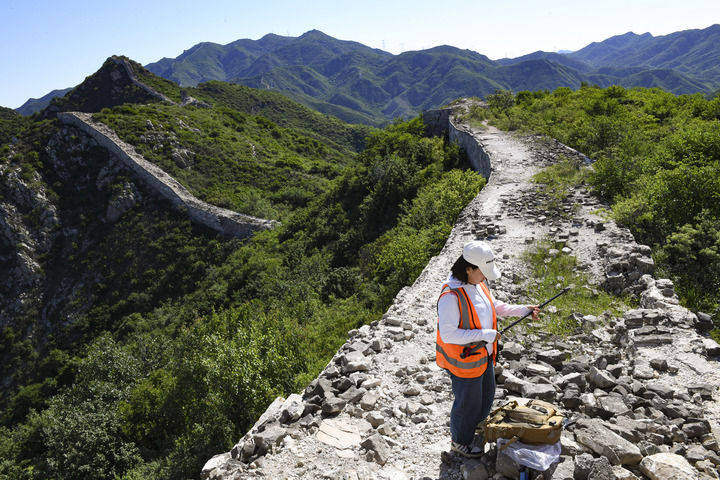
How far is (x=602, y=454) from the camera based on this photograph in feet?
10.6

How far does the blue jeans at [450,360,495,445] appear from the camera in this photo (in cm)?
350

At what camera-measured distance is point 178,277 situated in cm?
2895

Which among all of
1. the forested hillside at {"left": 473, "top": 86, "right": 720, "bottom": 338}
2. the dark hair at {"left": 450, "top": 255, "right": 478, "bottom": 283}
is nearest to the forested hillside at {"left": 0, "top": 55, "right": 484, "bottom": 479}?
the forested hillside at {"left": 473, "top": 86, "right": 720, "bottom": 338}

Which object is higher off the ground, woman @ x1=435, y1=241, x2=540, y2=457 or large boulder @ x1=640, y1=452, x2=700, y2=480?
woman @ x1=435, y1=241, x2=540, y2=457

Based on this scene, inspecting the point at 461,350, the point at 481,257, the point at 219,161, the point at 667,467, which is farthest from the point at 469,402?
the point at 219,161

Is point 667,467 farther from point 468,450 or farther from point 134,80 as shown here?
point 134,80

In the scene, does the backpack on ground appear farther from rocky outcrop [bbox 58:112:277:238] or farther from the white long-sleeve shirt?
rocky outcrop [bbox 58:112:277:238]

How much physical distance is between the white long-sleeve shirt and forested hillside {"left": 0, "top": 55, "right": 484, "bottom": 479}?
16.4 ft

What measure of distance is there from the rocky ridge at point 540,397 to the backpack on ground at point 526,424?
237 millimetres

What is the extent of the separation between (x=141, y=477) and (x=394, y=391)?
6.76 meters

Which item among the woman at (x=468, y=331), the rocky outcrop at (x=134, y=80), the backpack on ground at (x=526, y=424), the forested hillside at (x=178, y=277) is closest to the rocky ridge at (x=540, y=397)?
the backpack on ground at (x=526, y=424)

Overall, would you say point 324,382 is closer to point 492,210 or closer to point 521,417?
point 521,417

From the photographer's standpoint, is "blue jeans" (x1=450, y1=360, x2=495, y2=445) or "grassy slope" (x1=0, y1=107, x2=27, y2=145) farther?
"grassy slope" (x1=0, y1=107, x2=27, y2=145)

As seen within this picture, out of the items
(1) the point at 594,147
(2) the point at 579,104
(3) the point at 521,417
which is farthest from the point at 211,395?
(2) the point at 579,104
